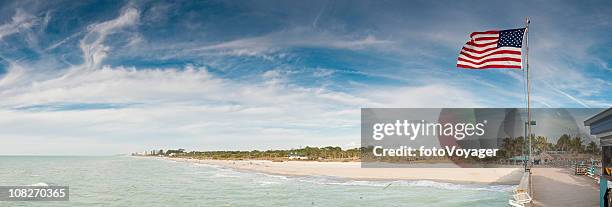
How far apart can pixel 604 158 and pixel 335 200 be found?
17.2 meters

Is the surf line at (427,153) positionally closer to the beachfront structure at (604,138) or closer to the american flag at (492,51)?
the american flag at (492,51)

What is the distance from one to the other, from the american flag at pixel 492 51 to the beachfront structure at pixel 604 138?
10.6 ft

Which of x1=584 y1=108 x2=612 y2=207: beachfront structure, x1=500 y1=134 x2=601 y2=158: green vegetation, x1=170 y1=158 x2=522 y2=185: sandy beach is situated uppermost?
x1=584 y1=108 x2=612 y2=207: beachfront structure

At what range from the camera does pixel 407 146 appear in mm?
106312

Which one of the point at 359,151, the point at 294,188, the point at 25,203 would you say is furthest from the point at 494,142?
the point at 25,203

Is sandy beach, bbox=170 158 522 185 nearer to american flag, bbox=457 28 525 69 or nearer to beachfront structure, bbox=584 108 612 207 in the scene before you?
american flag, bbox=457 28 525 69

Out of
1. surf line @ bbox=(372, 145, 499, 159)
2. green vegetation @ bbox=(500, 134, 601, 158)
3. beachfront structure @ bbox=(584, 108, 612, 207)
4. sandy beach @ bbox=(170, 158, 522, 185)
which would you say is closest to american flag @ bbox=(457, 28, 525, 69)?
beachfront structure @ bbox=(584, 108, 612, 207)

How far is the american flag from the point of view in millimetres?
16297

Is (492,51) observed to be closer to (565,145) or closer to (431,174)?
(431,174)

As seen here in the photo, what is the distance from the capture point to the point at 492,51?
1638 centimetres

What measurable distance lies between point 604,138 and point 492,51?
449 cm

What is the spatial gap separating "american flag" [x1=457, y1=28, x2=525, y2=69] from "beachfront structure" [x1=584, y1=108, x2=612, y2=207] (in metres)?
3.23

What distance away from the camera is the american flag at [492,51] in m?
16.3

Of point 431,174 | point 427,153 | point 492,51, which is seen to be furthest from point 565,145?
point 492,51
